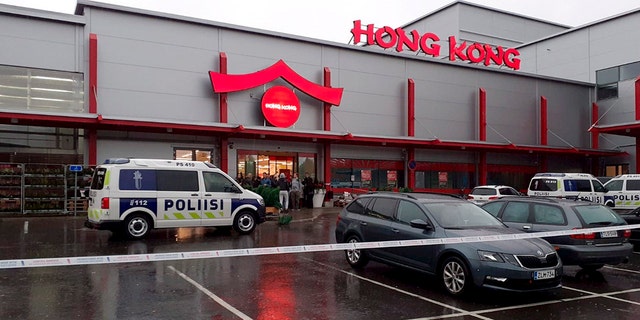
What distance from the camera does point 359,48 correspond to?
95.6 feet

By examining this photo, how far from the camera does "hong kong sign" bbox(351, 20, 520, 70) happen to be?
30.2 meters

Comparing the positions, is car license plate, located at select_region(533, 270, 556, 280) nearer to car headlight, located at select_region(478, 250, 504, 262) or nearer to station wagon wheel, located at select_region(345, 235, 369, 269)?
car headlight, located at select_region(478, 250, 504, 262)

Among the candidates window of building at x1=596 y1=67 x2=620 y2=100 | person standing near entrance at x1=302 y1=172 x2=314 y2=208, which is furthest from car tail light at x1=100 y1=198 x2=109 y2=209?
window of building at x1=596 y1=67 x2=620 y2=100

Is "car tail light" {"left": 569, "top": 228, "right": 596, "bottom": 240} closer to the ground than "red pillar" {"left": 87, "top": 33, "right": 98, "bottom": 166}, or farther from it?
closer to the ground

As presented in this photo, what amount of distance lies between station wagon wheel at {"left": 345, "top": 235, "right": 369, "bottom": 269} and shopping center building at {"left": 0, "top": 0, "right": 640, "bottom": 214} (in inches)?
560

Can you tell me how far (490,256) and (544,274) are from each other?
813 mm

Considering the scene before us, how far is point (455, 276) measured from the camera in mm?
7410

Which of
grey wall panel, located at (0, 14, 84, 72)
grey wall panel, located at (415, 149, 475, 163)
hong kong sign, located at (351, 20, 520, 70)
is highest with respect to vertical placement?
hong kong sign, located at (351, 20, 520, 70)

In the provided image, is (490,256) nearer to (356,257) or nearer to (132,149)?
(356,257)

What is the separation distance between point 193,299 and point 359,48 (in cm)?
2398

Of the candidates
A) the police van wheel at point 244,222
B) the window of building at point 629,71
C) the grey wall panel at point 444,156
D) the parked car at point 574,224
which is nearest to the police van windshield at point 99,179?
the police van wheel at point 244,222

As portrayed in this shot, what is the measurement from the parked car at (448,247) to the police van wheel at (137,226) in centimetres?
593

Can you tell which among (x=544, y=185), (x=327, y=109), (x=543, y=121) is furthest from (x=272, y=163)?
(x=543, y=121)

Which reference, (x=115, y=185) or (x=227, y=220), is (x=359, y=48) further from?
(x=115, y=185)
